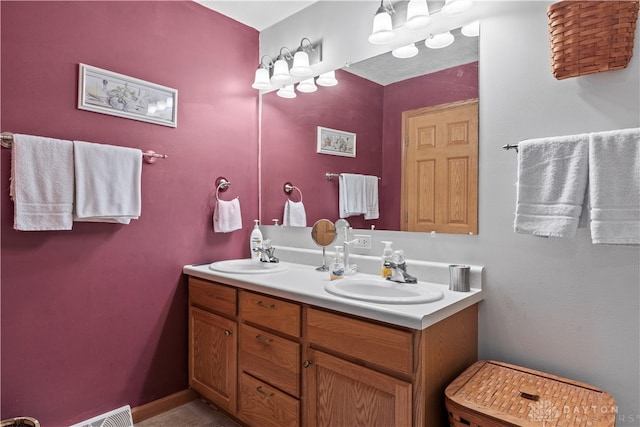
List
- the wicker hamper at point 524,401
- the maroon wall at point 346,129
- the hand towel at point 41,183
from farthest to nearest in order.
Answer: the maroon wall at point 346,129 < the hand towel at point 41,183 < the wicker hamper at point 524,401

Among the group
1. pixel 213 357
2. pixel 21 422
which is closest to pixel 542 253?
pixel 213 357

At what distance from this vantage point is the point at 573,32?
1.31 metres

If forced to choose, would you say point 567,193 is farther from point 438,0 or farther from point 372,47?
point 372,47

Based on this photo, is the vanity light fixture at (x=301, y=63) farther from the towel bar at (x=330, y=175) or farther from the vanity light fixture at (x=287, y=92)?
the towel bar at (x=330, y=175)

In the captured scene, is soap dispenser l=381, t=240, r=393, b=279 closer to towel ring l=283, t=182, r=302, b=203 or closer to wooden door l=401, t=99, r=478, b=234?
wooden door l=401, t=99, r=478, b=234

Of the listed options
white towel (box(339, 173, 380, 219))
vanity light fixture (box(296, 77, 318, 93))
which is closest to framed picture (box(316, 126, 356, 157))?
white towel (box(339, 173, 380, 219))

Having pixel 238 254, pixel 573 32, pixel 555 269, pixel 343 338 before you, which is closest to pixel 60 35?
pixel 238 254

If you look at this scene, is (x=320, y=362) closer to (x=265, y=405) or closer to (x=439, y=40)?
(x=265, y=405)

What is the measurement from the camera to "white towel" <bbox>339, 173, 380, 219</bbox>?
6.59 ft

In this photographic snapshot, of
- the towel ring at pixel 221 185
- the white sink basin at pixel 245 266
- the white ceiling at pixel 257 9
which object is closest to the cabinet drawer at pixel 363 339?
the white sink basin at pixel 245 266

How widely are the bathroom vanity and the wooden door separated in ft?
1.11

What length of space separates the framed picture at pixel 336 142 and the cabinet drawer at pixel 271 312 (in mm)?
936

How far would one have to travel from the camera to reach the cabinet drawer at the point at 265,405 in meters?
1.61

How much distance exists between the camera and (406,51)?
1.86 m
